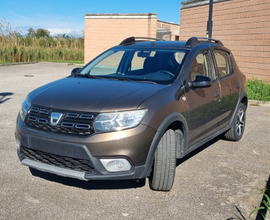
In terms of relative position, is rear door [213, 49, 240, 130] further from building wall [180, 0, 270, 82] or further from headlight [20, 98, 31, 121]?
building wall [180, 0, 270, 82]

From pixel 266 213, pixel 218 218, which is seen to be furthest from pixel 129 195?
pixel 266 213

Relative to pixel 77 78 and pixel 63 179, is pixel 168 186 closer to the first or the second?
pixel 63 179

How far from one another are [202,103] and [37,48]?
23130mm

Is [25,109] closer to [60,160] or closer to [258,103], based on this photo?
[60,160]

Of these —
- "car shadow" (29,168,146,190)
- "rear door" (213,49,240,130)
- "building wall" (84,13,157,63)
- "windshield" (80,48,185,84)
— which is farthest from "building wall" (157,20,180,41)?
"car shadow" (29,168,146,190)

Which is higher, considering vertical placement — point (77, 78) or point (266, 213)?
point (77, 78)

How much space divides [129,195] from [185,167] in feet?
4.05

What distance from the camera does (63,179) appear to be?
425 centimetres

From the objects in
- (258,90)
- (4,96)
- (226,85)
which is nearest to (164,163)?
(226,85)

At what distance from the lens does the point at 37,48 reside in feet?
84.4

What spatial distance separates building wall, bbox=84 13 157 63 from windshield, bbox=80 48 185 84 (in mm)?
15943

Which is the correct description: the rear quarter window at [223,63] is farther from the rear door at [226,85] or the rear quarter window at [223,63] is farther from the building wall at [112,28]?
the building wall at [112,28]

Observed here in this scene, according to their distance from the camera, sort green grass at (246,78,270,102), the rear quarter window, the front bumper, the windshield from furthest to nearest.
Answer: green grass at (246,78,270,102) → the rear quarter window → the windshield → the front bumper

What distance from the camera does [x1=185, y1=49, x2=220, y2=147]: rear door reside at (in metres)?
4.30
